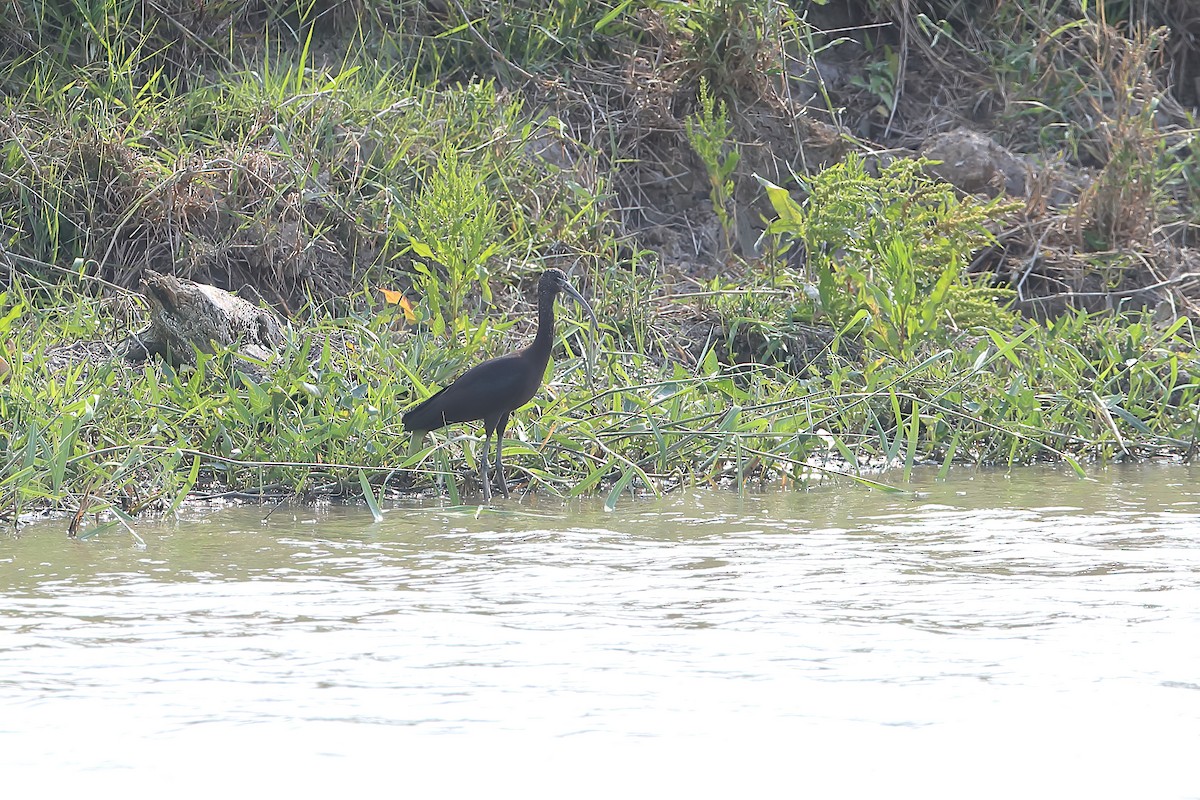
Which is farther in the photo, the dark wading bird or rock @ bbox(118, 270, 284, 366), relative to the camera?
rock @ bbox(118, 270, 284, 366)

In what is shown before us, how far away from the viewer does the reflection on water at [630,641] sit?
3.14 m

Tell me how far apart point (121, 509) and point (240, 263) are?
2.77m

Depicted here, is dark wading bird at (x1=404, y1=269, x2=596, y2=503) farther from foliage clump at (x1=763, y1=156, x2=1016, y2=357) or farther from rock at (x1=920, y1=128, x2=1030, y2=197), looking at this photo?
rock at (x1=920, y1=128, x2=1030, y2=197)

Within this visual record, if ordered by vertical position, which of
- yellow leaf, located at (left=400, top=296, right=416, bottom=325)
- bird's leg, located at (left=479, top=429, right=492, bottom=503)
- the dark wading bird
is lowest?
bird's leg, located at (left=479, top=429, right=492, bottom=503)

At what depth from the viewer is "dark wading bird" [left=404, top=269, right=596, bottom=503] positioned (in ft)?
19.7

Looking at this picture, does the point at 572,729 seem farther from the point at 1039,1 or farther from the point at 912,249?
the point at 1039,1

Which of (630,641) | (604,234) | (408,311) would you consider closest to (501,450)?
(408,311)

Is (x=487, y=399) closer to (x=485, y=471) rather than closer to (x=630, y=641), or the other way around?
(x=485, y=471)

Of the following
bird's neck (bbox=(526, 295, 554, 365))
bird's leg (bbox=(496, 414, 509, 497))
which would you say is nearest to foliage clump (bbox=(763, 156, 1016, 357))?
bird's neck (bbox=(526, 295, 554, 365))

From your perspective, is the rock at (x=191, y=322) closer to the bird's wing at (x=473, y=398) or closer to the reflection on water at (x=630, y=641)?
the bird's wing at (x=473, y=398)

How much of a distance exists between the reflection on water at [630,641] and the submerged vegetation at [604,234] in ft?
2.26

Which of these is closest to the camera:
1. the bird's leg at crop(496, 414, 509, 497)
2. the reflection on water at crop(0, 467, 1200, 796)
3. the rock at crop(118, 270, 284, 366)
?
the reflection on water at crop(0, 467, 1200, 796)

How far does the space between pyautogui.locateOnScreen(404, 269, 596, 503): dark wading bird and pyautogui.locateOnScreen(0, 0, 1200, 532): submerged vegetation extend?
0.14 metres

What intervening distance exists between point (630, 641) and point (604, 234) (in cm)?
514
